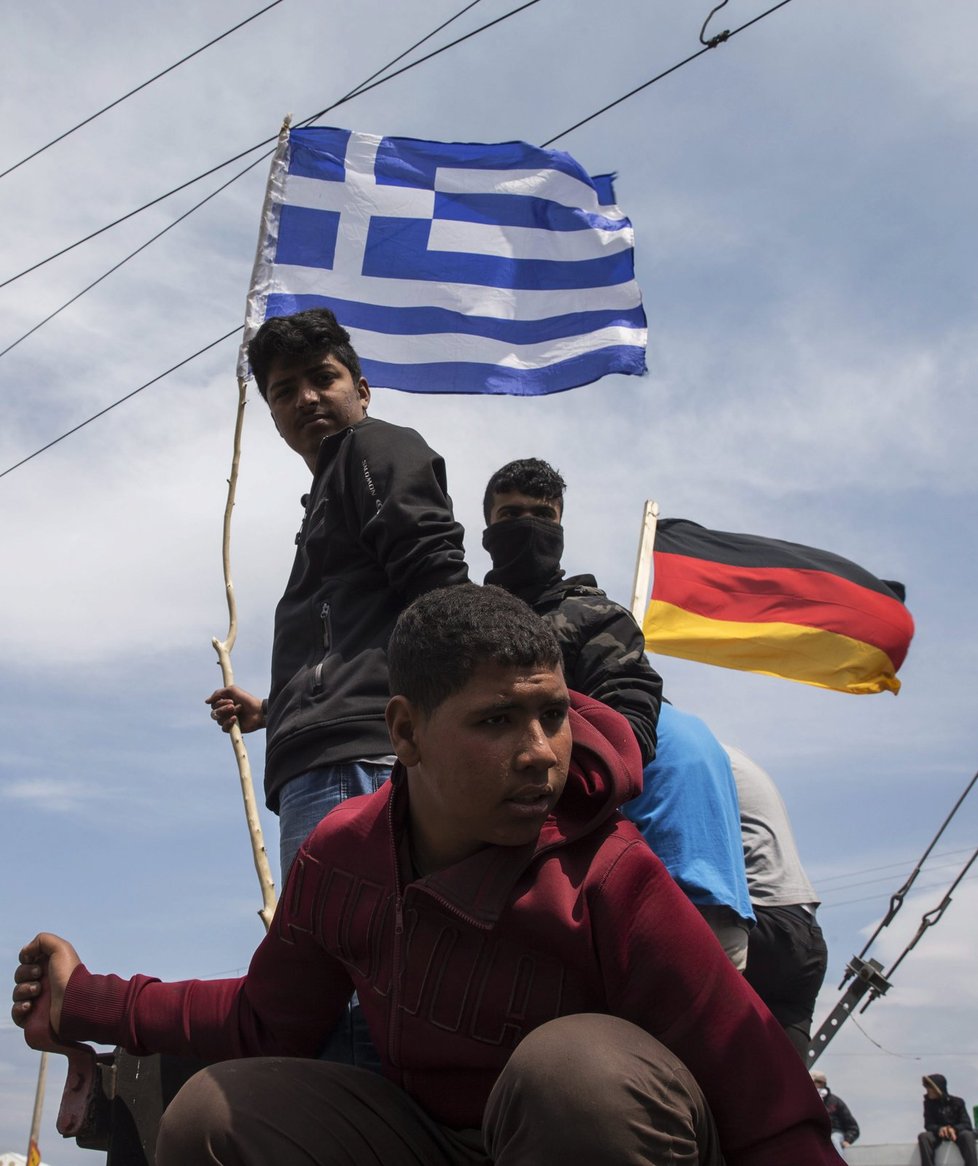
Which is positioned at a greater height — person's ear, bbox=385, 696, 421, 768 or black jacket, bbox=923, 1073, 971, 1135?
person's ear, bbox=385, 696, 421, 768

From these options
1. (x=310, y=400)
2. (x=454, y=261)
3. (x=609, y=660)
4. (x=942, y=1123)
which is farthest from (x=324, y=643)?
(x=942, y=1123)

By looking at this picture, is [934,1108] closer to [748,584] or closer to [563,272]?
[748,584]

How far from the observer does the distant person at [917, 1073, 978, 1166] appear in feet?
43.2

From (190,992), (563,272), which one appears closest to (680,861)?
(190,992)

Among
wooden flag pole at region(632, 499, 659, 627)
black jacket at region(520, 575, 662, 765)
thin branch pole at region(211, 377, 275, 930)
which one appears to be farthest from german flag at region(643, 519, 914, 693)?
black jacket at region(520, 575, 662, 765)

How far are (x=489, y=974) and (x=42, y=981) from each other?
0.93 metres

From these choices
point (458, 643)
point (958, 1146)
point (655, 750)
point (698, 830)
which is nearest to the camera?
point (458, 643)

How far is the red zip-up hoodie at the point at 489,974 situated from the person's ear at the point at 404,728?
0.27 feet

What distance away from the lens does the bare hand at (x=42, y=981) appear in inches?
95.9

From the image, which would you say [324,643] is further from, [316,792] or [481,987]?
[481,987]

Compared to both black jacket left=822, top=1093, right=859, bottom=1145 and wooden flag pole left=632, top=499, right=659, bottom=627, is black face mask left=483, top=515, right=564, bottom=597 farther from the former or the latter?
black jacket left=822, top=1093, right=859, bottom=1145

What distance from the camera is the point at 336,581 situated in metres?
3.05

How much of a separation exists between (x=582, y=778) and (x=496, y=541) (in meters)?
1.71

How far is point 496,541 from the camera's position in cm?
387
